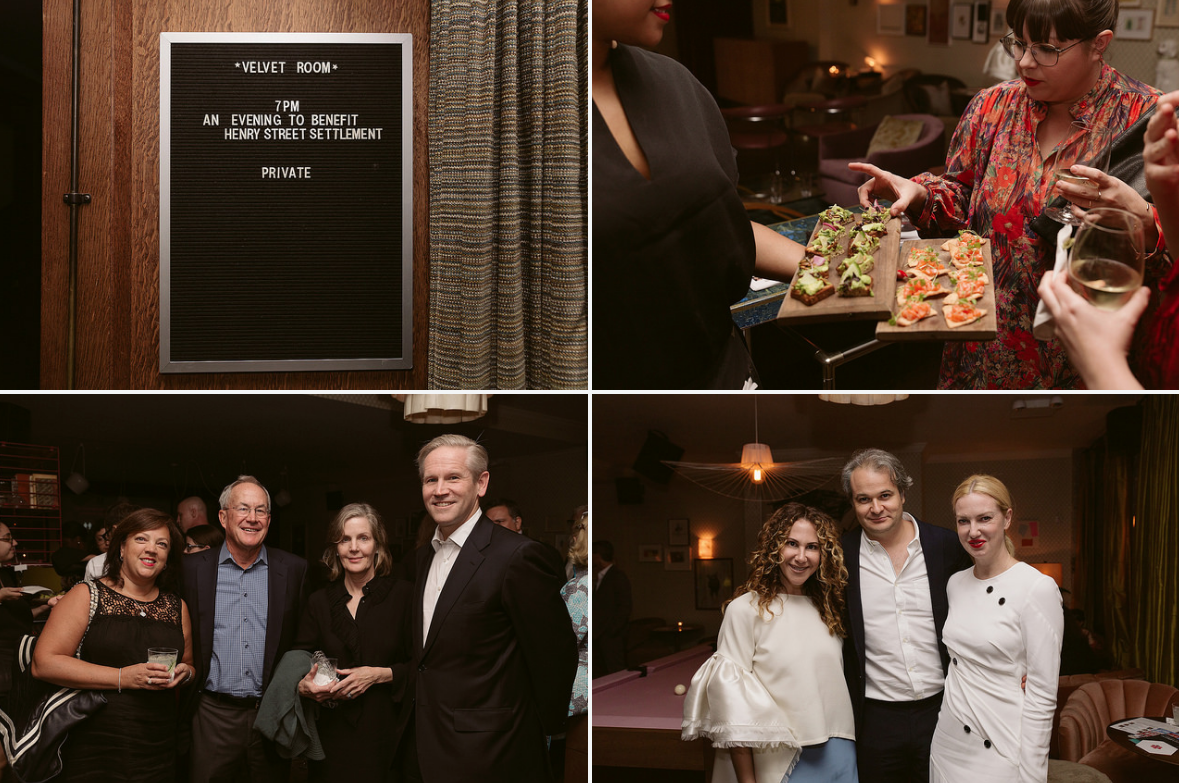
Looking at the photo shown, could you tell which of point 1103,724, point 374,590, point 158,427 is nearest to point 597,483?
point 374,590

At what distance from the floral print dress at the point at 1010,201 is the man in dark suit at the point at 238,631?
1163 millimetres

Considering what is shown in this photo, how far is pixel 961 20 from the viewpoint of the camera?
1.41 metres

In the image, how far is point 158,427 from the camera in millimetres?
1478

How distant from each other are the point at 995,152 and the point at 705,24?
1.67 ft

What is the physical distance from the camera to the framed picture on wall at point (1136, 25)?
1.38m

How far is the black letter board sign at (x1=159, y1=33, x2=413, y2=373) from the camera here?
5.96ft

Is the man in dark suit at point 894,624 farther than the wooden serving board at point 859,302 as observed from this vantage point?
Yes

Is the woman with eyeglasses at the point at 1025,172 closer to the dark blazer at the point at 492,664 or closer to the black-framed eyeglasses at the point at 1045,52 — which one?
the black-framed eyeglasses at the point at 1045,52

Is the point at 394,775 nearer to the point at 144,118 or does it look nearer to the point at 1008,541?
the point at 1008,541

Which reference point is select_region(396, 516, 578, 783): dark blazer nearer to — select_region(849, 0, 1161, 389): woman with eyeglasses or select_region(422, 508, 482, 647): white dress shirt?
select_region(422, 508, 482, 647): white dress shirt

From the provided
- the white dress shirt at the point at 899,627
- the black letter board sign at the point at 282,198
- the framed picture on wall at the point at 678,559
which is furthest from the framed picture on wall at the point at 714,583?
the black letter board sign at the point at 282,198

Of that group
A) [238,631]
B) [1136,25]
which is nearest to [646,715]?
[238,631]

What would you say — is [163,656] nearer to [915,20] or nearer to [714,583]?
[714,583]

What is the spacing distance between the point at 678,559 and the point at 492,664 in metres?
0.36
